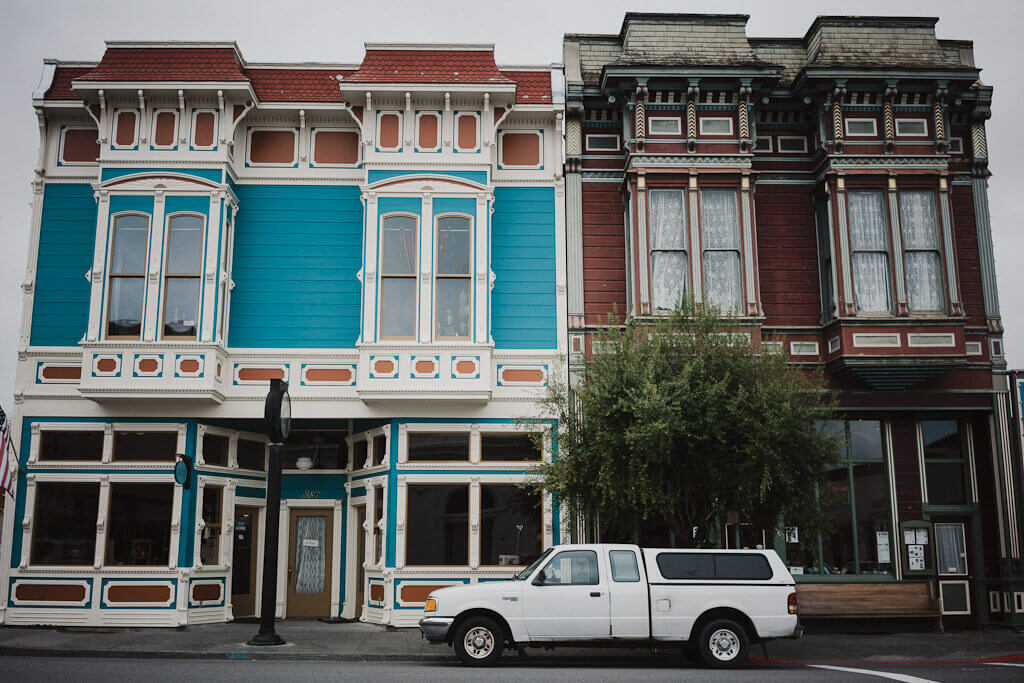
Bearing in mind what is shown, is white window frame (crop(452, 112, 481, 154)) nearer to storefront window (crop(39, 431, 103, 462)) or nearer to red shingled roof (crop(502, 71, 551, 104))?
red shingled roof (crop(502, 71, 551, 104))

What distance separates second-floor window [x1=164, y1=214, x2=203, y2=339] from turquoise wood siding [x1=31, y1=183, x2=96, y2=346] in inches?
72.3

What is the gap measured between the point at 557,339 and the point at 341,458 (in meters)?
5.23

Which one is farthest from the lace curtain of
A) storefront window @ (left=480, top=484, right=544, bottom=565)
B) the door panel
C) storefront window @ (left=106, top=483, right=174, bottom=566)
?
the door panel

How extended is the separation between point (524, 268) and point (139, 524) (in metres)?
8.74

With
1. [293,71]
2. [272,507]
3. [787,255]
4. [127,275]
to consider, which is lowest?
[272,507]

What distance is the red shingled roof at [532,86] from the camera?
61.8ft

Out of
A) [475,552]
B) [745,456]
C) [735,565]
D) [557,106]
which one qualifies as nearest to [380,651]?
[475,552]

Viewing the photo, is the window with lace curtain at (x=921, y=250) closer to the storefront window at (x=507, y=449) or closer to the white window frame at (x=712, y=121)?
the white window frame at (x=712, y=121)

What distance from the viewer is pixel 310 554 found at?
1889cm

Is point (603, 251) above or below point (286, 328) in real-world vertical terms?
above

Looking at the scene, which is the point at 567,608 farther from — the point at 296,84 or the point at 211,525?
the point at 296,84

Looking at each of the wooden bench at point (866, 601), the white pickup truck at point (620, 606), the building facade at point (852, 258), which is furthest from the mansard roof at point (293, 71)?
the wooden bench at point (866, 601)

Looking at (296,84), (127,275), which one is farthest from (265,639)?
(296,84)

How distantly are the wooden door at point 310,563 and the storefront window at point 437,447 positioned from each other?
2.92 meters
